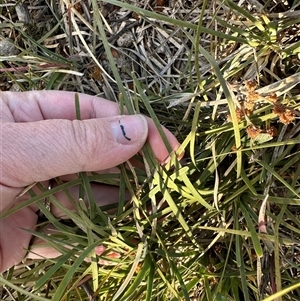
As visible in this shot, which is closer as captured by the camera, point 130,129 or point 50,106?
point 130,129

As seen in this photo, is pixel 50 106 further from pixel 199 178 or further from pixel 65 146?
pixel 199 178

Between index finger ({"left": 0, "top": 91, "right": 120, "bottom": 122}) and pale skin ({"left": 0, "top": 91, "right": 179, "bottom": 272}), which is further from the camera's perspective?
index finger ({"left": 0, "top": 91, "right": 120, "bottom": 122})

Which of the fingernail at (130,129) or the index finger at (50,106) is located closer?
the fingernail at (130,129)

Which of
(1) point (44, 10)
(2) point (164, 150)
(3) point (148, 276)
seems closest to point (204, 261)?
(3) point (148, 276)

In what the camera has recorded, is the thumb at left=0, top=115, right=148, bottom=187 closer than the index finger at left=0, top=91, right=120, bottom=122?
Yes

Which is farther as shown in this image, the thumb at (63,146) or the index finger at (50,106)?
the index finger at (50,106)

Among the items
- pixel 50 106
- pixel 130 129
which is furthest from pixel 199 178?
pixel 50 106
